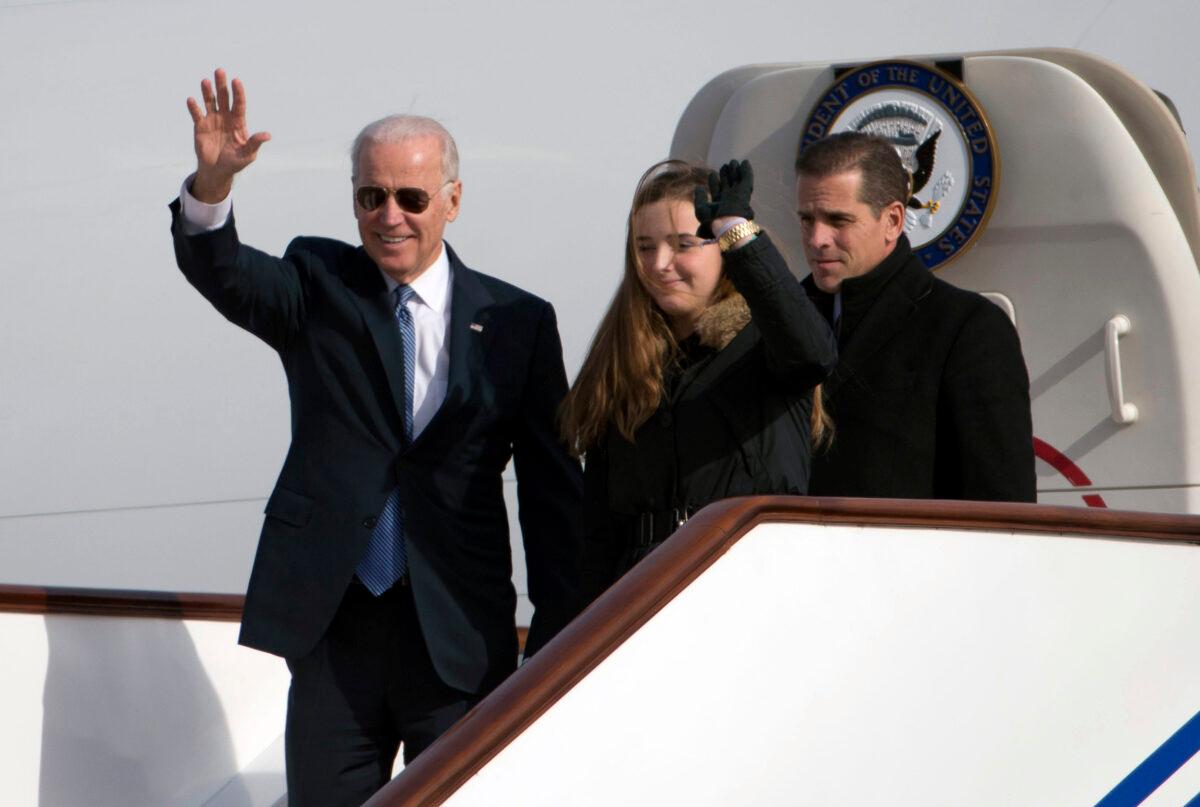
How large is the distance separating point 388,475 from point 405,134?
0.48m

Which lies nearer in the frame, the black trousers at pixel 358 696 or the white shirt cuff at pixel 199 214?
the white shirt cuff at pixel 199 214

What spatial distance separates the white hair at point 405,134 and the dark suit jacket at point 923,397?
636 mm

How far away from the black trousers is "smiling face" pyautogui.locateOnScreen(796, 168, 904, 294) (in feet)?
2.67

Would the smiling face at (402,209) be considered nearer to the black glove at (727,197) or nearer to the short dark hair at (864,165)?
the black glove at (727,197)

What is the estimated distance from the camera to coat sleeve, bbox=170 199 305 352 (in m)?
2.20

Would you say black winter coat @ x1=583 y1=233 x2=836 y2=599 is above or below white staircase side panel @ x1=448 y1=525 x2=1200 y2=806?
above

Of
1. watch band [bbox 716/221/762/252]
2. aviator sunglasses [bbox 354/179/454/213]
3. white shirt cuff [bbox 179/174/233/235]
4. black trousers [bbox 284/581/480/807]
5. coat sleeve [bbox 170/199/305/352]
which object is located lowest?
black trousers [bbox 284/581/480/807]

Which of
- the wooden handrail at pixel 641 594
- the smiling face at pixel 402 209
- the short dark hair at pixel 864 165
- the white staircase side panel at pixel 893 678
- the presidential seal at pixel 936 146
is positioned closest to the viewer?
the wooden handrail at pixel 641 594

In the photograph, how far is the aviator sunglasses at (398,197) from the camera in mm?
2289

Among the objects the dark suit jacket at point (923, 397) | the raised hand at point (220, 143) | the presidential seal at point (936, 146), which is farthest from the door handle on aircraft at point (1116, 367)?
the raised hand at point (220, 143)

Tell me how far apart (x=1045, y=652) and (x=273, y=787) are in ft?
5.51

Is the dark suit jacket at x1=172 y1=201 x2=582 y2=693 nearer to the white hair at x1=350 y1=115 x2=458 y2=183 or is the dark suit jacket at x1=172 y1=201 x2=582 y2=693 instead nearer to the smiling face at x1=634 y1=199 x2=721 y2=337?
the white hair at x1=350 y1=115 x2=458 y2=183

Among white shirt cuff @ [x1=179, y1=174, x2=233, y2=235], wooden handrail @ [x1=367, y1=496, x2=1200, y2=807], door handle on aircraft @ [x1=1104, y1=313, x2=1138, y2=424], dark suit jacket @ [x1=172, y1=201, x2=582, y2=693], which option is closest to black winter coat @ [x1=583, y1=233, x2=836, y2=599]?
wooden handrail @ [x1=367, y1=496, x2=1200, y2=807]

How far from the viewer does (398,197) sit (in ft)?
7.52
